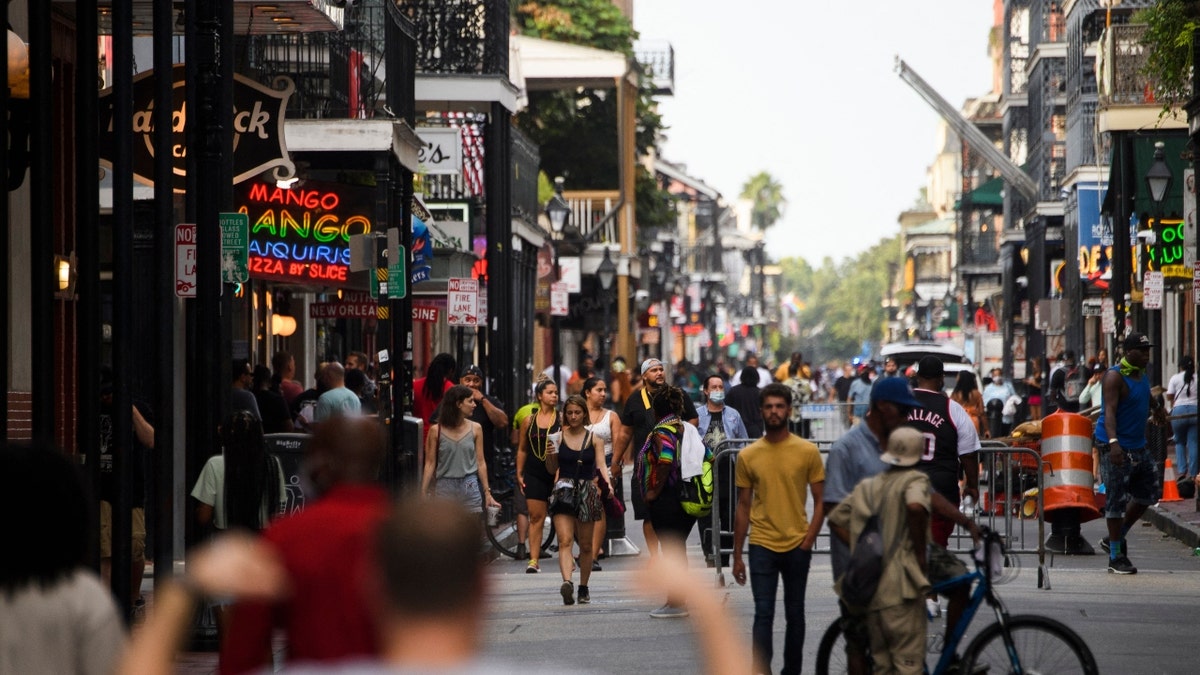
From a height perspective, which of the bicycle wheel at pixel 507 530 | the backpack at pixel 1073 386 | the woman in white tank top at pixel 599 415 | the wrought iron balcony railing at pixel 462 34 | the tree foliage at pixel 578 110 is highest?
the tree foliage at pixel 578 110

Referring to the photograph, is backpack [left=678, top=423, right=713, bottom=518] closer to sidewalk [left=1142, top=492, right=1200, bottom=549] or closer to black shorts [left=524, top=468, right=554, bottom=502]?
black shorts [left=524, top=468, right=554, bottom=502]

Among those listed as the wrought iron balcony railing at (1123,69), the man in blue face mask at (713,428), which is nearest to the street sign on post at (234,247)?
the man in blue face mask at (713,428)

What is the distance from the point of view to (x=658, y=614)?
14.2 metres

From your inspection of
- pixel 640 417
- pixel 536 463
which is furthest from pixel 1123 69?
pixel 536 463

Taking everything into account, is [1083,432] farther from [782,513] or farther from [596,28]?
[596,28]

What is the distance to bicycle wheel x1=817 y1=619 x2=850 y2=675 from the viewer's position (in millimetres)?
9570

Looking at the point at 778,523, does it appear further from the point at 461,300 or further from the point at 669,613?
the point at 461,300

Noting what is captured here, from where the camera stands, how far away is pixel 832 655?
31.8 feet

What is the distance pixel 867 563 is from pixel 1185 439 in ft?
54.0

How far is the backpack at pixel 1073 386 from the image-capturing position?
28.2m

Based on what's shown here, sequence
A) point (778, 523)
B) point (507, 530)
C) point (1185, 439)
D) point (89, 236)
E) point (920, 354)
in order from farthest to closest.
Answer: point (920, 354), point (1185, 439), point (507, 530), point (89, 236), point (778, 523)

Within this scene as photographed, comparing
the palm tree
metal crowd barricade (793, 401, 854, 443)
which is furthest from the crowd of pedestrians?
the palm tree

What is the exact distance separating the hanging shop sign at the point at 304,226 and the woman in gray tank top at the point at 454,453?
11.1ft

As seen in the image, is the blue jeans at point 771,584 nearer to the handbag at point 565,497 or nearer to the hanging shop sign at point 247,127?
the handbag at point 565,497
